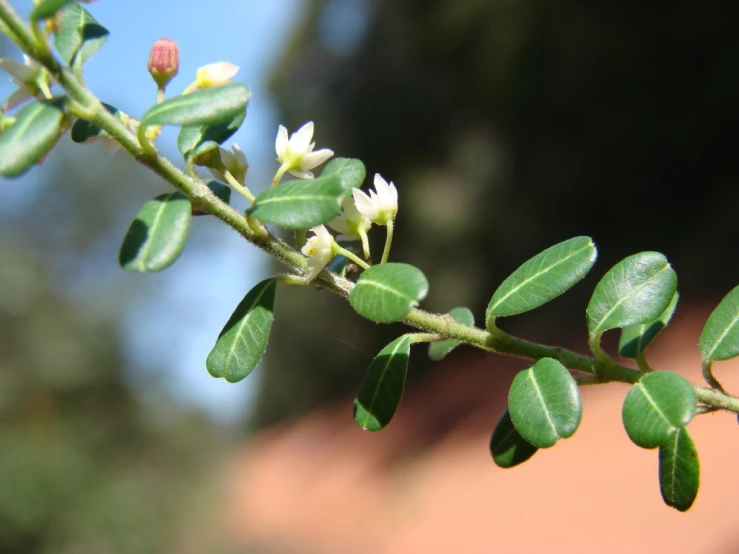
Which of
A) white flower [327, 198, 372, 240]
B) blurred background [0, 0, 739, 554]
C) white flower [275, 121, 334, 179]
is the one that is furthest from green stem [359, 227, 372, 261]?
blurred background [0, 0, 739, 554]

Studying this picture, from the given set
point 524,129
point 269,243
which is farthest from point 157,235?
point 524,129

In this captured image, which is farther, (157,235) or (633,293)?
(633,293)

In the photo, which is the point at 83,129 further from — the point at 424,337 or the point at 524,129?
the point at 524,129

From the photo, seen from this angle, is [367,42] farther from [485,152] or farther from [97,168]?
[97,168]

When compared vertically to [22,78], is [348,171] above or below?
below

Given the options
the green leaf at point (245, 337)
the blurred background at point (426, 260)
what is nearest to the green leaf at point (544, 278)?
the green leaf at point (245, 337)

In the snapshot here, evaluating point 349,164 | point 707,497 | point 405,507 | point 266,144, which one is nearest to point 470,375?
point 405,507
